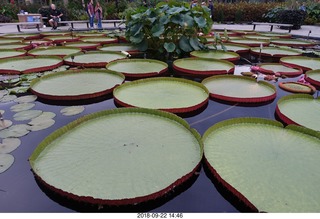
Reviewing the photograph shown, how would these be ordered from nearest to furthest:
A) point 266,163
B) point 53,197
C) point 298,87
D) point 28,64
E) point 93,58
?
1. point 53,197
2. point 266,163
3. point 298,87
4. point 28,64
5. point 93,58

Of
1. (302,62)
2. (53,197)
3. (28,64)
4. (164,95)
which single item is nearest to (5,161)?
(53,197)

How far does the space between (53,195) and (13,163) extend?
56 cm

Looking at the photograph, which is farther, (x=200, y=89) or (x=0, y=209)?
(x=200, y=89)

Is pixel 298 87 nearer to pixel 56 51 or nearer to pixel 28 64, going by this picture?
pixel 28 64

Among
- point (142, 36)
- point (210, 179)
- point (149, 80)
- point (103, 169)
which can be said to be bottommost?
point (210, 179)

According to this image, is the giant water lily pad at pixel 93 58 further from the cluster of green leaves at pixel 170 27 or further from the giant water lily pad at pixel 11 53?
the giant water lily pad at pixel 11 53

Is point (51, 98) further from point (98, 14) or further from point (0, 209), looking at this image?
point (98, 14)

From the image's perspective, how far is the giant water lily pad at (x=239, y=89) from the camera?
9.81 ft

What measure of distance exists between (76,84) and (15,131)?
1.22 meters

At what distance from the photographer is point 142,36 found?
536 centimetres

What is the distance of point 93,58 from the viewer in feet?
15.8

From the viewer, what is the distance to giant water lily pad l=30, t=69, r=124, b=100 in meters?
3.05

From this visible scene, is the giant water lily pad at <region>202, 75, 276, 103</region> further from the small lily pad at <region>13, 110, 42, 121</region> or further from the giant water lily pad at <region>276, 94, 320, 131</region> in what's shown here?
the small lily pad at <region>13, 110, 42, 121</region>

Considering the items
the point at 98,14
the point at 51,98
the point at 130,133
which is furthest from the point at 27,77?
the point at 98,14
